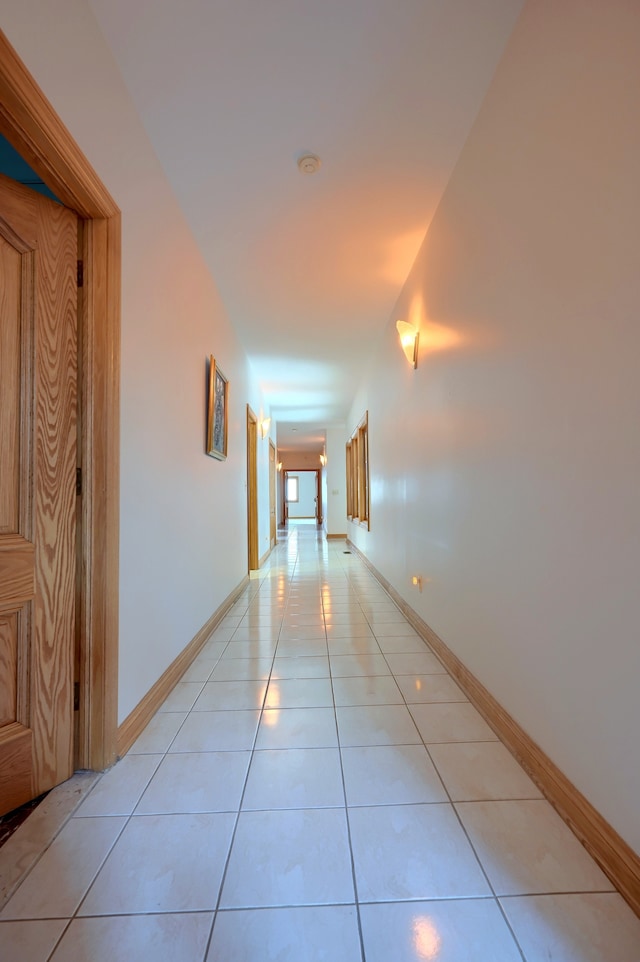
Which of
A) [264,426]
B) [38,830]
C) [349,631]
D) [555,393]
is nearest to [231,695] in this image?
[38,830]

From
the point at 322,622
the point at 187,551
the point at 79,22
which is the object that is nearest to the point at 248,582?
the point at 322,622

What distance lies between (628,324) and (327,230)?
2.03 metres

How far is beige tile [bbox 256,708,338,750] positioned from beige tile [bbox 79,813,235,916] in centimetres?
38

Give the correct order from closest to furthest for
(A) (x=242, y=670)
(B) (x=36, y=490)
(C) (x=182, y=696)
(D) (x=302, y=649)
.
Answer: (B) (x=36, y=490)
(C) (x=182, y=696)
(A) (x=242, y=670)
(D) (x=302, y=649)

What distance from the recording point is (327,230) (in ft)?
8.00

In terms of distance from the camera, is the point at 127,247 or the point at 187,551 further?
the point at 187,551

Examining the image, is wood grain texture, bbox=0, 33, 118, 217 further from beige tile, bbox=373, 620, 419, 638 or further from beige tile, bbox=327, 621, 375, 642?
beige tile, bbox=373, 620, 419, 638

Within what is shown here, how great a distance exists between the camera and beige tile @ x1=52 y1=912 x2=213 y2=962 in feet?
2.67

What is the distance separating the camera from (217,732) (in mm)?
1599

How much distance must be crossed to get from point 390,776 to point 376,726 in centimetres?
29

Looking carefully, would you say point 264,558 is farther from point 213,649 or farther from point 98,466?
point 98,466

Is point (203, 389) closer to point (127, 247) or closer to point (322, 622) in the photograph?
point (127, 247)

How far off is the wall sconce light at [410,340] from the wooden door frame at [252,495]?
230cm

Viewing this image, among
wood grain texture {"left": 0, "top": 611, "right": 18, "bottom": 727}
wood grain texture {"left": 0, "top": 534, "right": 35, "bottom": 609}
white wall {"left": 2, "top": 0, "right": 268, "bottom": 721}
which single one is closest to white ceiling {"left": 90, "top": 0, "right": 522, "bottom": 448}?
white wall {"left": 2, "top": 0, "right": 268, "bottom": 721}
